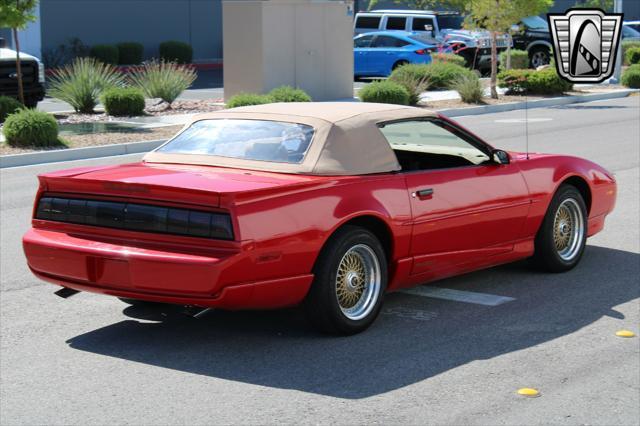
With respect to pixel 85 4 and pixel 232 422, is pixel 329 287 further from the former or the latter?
pixel 85 4

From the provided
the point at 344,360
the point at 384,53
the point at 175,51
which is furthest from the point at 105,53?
the point at 344,360

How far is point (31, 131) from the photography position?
733 inches

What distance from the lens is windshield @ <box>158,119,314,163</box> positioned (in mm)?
7293

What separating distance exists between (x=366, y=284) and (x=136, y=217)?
151cm

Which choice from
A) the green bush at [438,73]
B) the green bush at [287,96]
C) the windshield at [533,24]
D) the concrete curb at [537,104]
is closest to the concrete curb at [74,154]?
the green bush at [287,96]

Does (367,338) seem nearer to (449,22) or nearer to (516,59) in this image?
(516,59)

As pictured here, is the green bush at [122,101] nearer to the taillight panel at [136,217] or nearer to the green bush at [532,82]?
the green bush at [532,82]

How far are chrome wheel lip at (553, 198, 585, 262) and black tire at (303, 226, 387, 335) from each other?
2.16 metres

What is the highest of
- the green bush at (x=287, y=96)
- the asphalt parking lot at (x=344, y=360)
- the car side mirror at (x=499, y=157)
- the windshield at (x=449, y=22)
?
the windshield at (x=449, y=22)

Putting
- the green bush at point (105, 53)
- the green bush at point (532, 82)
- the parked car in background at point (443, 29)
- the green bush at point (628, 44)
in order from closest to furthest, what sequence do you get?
the green bush at point (532, 82)
the parked car in background at point (443, 29)
the green bush at point (105, 53)
the green bush at point (628, 44)

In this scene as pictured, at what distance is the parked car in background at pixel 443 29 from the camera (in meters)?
36.1

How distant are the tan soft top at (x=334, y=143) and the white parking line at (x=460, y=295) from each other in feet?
3.91

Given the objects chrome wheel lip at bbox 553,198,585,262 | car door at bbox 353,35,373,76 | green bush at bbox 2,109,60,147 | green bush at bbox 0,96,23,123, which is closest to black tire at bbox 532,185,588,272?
chrome wheel lip at bbox 553,198,585,262

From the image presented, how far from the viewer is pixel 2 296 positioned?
27.2 ft
